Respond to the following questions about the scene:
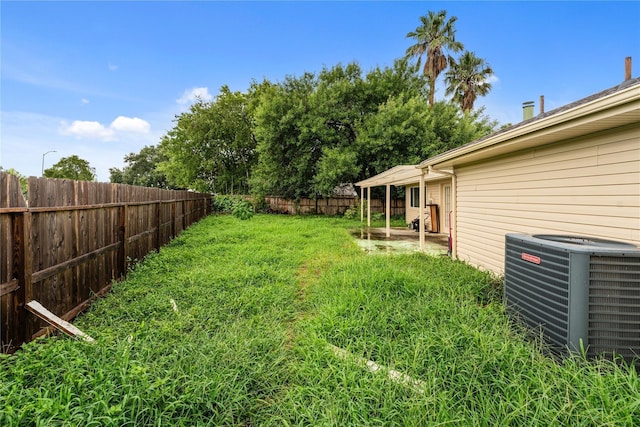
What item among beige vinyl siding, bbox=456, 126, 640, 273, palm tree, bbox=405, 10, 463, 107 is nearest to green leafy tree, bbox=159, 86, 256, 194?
palm tree, bbox=405, 10, 463, 107

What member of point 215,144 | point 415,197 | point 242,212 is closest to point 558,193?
point 415,197

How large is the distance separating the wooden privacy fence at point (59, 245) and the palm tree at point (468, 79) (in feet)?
64.5

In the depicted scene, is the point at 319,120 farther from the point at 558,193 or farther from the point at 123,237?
the point at 558,193

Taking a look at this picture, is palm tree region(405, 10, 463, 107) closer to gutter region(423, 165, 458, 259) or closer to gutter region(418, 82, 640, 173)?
gutter region(423, 165, 458, 259)

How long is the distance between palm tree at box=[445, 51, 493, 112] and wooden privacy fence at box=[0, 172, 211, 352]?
64.5 feet

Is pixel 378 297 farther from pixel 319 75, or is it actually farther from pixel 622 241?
pixel 319 75

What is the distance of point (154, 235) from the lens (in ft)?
19.9

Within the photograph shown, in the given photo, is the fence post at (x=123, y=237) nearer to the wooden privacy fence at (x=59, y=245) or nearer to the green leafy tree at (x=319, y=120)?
the wooden privacy fence at (x=59, y=245)

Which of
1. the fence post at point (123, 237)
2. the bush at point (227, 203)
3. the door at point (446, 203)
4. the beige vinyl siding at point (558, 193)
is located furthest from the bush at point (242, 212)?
the beige vinyl siding at point (558, 193)

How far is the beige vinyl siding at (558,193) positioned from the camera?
102 inches

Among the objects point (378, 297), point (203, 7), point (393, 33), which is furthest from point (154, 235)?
point (393, 33)

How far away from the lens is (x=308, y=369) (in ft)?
6.90

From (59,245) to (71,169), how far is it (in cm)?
4585

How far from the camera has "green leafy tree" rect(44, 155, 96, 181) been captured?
120 feet
